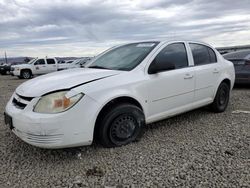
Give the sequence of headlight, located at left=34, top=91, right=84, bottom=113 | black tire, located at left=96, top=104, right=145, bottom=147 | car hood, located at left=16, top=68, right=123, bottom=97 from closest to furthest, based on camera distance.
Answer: headlight, located at left=34, top=91, right=84, bottom=113 < car hood, located at left=16, top=68, right=123, bottom=97 < black tire, located at left=96, top=104, right=145, bottom=147

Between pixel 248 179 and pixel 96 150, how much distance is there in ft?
6.10

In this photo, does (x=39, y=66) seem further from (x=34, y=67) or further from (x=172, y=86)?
(x=172, y=86)

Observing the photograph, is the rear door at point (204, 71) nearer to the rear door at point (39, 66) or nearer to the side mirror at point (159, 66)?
the side mirror at point (159, 66)

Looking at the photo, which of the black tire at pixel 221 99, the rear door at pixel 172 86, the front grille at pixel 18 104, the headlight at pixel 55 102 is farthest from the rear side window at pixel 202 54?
the front grille at pixel 18 104

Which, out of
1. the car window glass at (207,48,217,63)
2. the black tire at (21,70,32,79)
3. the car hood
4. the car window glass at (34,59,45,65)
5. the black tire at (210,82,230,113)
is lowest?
the black tire at (21,70,32,79)

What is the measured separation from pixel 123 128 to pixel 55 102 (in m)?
1.02

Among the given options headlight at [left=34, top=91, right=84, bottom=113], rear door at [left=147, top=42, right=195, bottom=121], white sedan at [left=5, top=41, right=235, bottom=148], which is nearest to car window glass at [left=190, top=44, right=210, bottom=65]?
white sedan at [left=5, top=41, right=235, bottom=148]

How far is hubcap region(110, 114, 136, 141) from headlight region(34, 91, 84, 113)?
68 cm

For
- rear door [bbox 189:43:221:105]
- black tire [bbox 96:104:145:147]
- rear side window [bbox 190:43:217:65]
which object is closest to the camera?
black tire [bbox 96:104:145:147]

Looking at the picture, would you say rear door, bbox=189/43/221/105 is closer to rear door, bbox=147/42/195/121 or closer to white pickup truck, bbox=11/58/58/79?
rear door, bbox=147/42/195/121

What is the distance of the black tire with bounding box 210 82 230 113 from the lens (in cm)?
527

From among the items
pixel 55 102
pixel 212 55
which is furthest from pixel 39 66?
pixel 55 102

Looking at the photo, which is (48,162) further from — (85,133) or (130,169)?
(130,169)

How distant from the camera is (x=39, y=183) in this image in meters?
2.81
